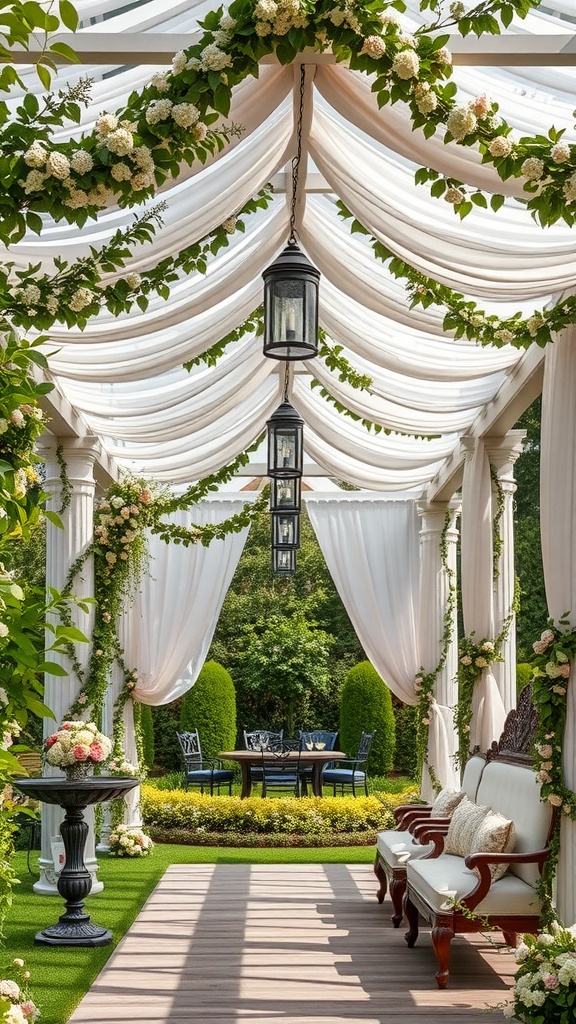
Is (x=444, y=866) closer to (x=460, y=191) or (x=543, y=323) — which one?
(x=543, y=323)

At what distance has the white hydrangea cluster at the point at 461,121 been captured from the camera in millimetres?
3418

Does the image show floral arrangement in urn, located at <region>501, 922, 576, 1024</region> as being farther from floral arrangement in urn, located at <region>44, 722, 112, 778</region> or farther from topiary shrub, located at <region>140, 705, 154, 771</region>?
topiary shrub, located at <region>140, 705, 154, 771</region>

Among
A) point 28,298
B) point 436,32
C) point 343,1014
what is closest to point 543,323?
point 436,32

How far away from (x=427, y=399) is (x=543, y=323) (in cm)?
233

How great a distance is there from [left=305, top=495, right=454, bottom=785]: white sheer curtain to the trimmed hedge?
1302 mm

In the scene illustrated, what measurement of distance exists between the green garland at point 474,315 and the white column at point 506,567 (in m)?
2.75

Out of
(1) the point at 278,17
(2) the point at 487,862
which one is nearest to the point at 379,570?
(2) the point at 487,862

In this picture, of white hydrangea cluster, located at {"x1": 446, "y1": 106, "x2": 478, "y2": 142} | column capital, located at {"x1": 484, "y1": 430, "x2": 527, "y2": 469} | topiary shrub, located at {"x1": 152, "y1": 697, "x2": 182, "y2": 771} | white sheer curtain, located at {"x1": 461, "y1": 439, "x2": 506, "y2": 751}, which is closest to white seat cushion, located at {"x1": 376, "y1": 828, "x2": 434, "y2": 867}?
white sheer curtain, located at {"x1": 461, "y1": 439, "x2": 506, "y2": 751}

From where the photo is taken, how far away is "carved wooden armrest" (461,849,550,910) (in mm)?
5500

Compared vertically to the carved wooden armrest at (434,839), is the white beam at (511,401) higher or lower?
higher

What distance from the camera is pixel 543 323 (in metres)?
5.38

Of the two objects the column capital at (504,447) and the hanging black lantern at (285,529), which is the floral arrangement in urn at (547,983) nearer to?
the hanging black lantern at (285,529)

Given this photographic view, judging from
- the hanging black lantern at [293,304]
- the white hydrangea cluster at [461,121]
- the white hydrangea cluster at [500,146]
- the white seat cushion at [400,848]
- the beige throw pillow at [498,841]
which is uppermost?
the white hydrangea cluster at [461,121]

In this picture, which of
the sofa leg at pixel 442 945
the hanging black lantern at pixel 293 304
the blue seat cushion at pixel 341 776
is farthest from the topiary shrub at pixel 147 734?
the hanging black lantern at pixel 293 304
